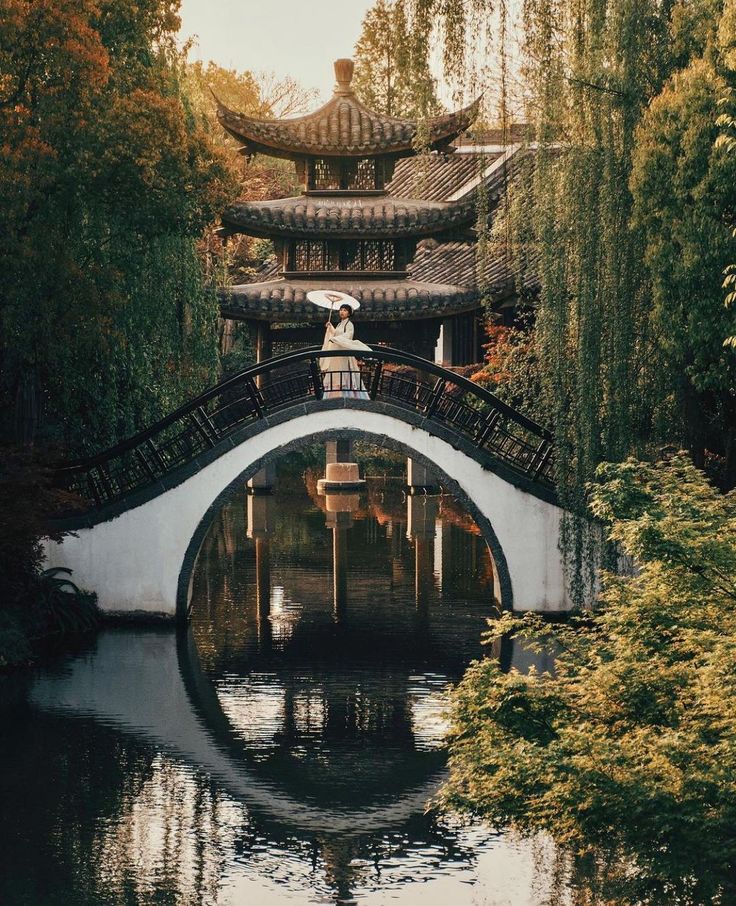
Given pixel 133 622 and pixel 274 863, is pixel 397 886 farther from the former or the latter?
pixel 133 622

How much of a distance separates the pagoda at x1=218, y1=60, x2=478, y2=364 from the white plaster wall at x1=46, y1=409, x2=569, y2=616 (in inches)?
393

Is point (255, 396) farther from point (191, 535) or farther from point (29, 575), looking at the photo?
point (29, 575)

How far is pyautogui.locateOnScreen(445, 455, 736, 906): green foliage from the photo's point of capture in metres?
10.4

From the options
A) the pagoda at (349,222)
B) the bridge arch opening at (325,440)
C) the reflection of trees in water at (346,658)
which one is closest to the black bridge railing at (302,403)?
the bridge arch opening at (325,440)

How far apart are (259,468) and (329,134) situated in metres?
11.8

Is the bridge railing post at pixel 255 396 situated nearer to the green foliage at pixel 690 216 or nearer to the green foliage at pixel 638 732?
the green foliage at pixel 690 216

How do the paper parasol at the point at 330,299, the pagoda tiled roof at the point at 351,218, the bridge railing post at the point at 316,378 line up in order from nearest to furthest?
the bridge railing post at the point at 316,378 → the paper parasol at the point at 330,299 → the pagoda tiled roof at the point at 351,218

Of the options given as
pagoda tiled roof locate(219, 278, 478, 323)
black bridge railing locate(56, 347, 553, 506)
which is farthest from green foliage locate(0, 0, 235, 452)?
pagoda tiled roof locate(219, 278, 478, 323)

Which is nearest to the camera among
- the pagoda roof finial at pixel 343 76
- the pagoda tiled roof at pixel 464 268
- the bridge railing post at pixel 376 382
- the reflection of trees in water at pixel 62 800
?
the reflection of trees in water at pixel 62 800

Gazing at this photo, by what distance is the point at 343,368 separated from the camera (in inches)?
935

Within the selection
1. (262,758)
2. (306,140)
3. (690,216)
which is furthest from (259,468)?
(306,140)

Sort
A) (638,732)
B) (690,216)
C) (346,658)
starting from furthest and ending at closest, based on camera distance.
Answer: (346,658) → (690,216) → (638,732)

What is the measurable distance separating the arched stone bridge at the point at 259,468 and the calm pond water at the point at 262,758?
954 mm

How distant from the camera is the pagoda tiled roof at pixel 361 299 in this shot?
33.1 meters
